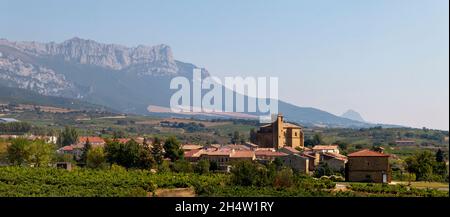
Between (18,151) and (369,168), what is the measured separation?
23583 millimetres

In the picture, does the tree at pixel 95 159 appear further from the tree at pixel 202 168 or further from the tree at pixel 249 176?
the tree at pixel 249 176

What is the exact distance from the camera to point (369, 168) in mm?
35500

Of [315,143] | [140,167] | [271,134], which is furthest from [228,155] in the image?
[315,143]

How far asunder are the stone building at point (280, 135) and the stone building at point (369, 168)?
84.5 ft

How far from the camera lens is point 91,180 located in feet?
93.8

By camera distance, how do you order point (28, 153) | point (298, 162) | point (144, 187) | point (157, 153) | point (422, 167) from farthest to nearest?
point (298, 162), point (157, 153), point (28, 153), point (422, 167), point (144, 187)

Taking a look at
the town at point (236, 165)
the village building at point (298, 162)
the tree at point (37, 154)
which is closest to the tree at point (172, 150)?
the town at point (236, 165)

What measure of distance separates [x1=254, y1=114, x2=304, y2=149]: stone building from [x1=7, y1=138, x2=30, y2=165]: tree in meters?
27.6

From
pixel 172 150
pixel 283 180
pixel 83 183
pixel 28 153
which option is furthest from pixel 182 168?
pixel 283 180

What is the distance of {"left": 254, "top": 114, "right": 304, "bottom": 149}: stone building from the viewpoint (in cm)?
6344

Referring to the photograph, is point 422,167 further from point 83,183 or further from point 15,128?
point 15,128

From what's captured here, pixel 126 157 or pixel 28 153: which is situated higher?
pixel 28 153
